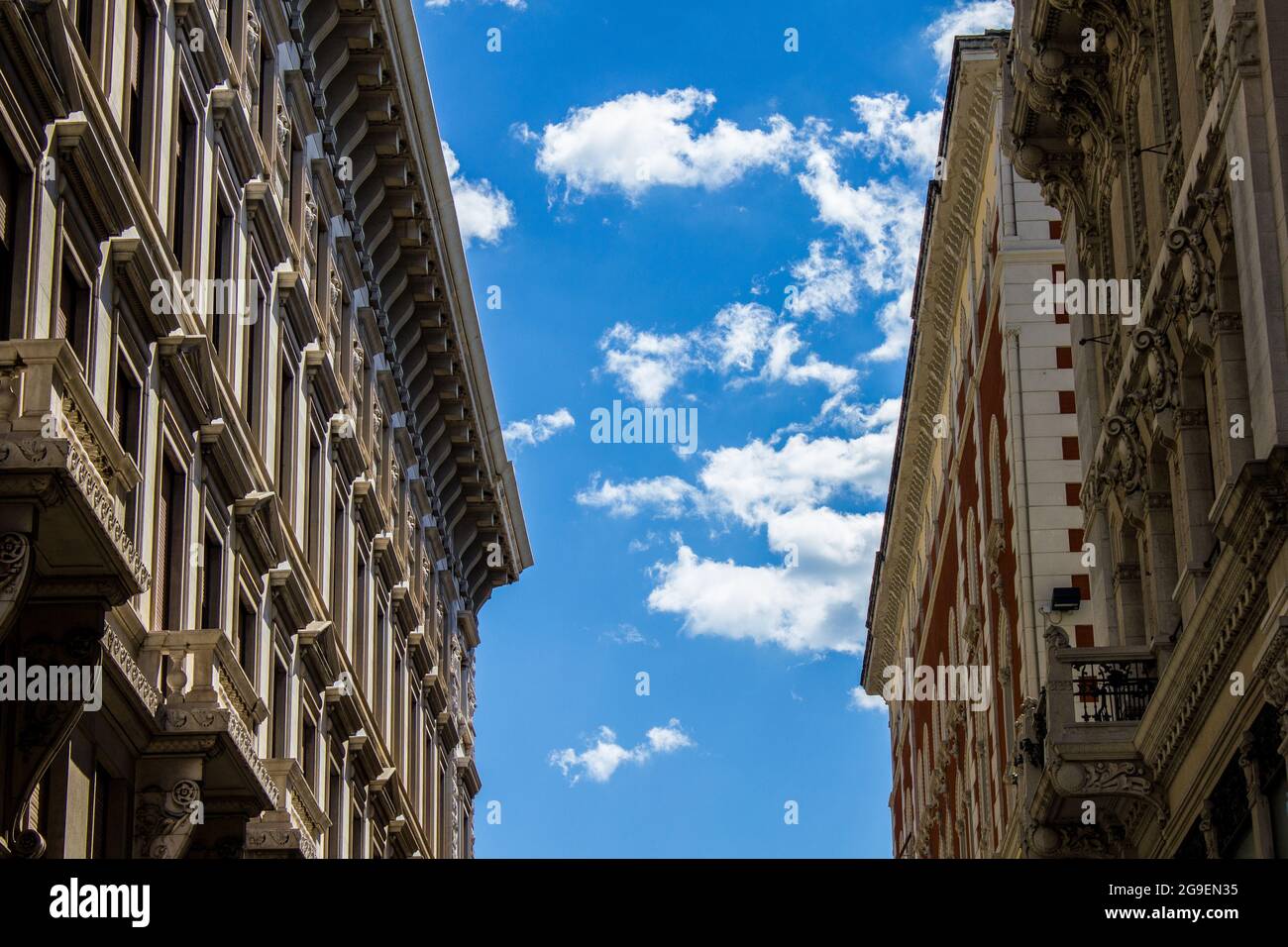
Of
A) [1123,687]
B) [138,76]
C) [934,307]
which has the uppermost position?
[934,307]

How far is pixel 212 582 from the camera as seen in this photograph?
33562mm

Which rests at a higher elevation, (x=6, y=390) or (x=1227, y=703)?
(x=6, y=390)

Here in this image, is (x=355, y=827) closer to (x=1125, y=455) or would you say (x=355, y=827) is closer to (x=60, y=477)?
(x=1125, y=455)

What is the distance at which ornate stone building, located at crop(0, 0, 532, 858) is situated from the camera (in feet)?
79.6

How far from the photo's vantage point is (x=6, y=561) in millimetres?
21312

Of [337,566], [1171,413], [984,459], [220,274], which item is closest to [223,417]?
[220,274]

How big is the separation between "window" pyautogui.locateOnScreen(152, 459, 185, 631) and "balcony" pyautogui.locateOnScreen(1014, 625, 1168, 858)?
1320 cm

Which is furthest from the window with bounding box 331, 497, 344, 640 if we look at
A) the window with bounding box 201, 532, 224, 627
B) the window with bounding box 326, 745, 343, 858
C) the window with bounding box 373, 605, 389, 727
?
the window with bounding box 201, 532, 224, 627

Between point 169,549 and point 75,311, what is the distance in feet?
16.8

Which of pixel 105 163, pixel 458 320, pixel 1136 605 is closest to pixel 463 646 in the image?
pixel 458 320
